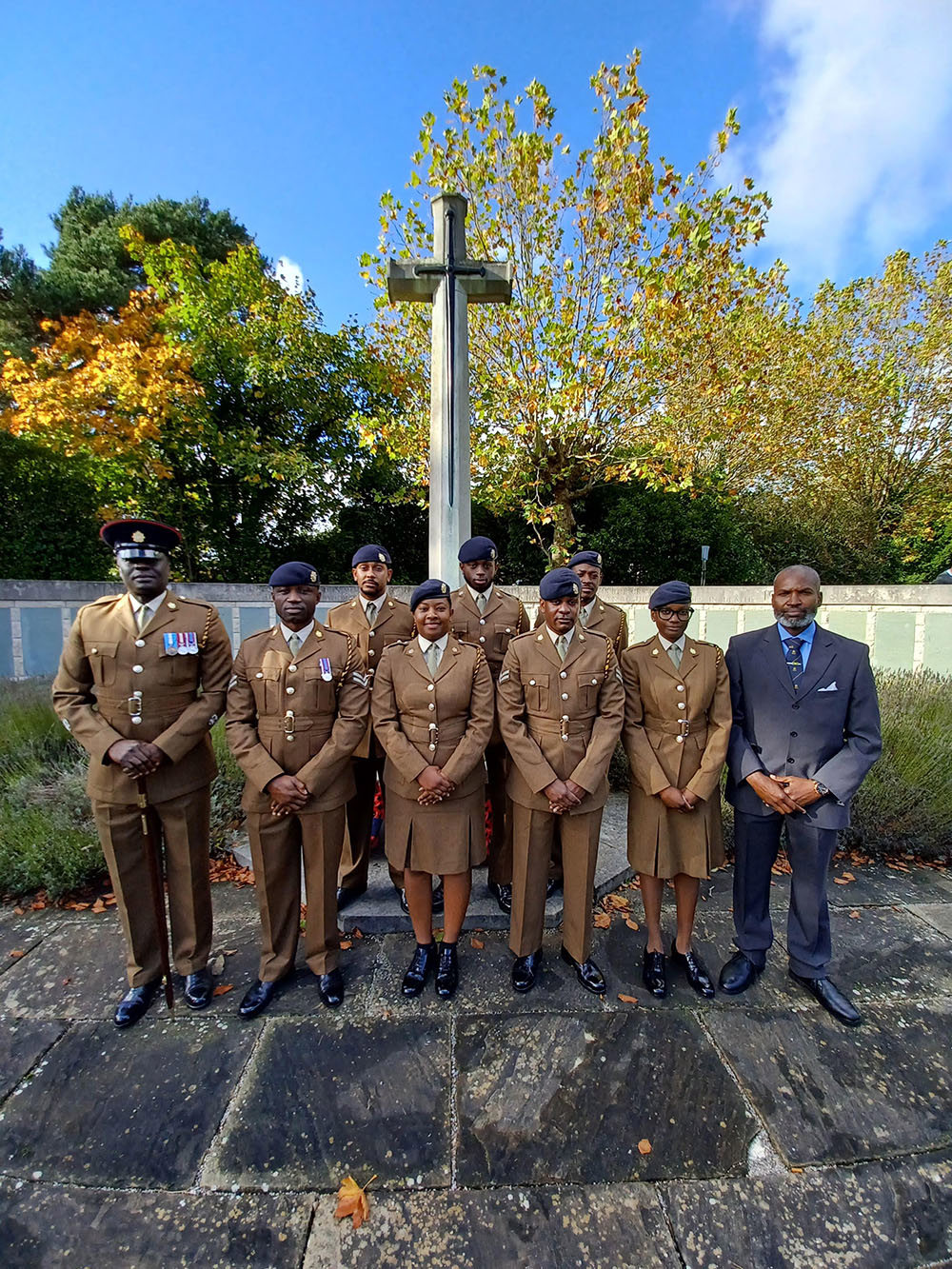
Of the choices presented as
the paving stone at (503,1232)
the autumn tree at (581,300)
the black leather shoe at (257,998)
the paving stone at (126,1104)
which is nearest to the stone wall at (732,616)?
the autumn tree at (581,300)

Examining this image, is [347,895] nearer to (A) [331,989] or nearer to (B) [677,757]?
(A) [331,989]

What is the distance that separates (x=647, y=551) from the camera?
11383 millimetres

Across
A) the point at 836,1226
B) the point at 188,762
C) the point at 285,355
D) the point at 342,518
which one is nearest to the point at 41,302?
the point at 285,355

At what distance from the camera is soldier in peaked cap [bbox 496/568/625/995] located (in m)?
2.92

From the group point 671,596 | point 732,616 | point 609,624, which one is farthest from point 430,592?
point 732,616

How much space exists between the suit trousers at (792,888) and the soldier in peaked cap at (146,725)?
9.30ft

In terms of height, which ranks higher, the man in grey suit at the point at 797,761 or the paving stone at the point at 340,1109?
the man in grey suit at the point at 797,761

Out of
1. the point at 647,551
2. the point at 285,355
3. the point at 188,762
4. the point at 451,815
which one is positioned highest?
the point at 285,355

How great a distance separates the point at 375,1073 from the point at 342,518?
35.6 feet

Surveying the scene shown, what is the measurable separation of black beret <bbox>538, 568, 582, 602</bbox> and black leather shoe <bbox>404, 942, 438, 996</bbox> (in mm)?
2009

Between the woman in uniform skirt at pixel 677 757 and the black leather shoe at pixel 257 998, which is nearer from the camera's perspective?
the black leather shoe at pixel 257 998

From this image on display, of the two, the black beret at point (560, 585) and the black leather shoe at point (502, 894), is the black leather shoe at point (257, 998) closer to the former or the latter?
the black leather shoe at point (502, 894)

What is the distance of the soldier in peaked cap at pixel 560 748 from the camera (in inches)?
115

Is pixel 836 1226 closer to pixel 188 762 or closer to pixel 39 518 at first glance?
pixel 188 762
